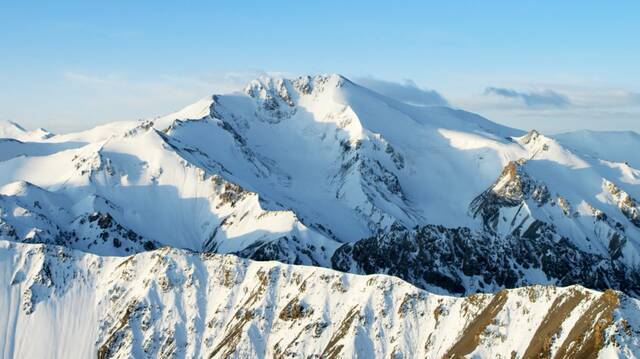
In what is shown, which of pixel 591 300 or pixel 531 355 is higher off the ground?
pixel 591 300

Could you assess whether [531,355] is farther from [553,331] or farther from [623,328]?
[623,328]

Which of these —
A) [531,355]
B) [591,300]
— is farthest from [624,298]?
[531,355]

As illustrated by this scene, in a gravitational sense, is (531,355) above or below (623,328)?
below

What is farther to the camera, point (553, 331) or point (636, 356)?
point (553, 331)

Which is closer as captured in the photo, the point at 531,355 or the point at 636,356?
the point at 636,356

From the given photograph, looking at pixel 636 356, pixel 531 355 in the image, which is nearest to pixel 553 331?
pixel 531 355

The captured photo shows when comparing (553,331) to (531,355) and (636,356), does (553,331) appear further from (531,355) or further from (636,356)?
(636,356)

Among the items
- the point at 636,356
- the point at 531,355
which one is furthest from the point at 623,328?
the point at 531,355
